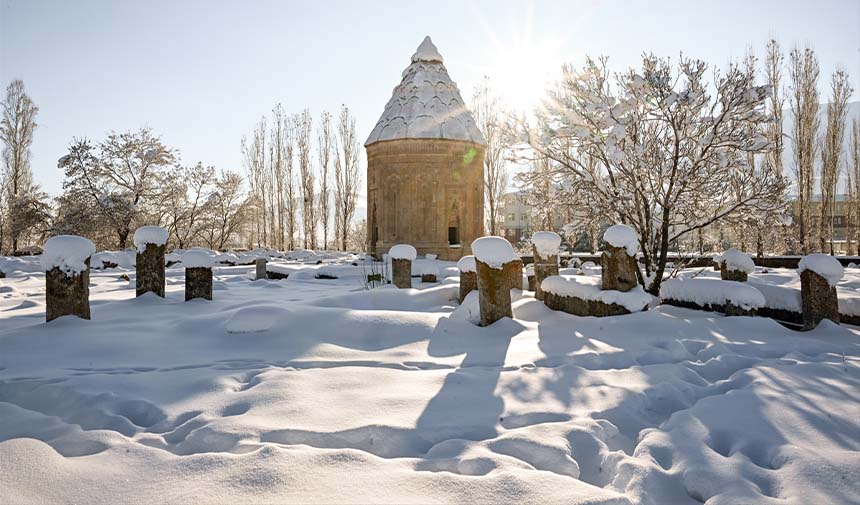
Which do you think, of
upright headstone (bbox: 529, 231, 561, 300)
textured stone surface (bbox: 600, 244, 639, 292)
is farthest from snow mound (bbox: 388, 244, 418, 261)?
textured stone surface (bbox: 600, 244, 639, 292)

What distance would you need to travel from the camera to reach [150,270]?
7.19 m

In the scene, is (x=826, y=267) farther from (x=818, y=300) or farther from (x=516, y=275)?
(x=516, y=275)

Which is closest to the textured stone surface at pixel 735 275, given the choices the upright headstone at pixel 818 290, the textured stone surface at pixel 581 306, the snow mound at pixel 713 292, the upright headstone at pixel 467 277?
the snow mound at pixel 713 292

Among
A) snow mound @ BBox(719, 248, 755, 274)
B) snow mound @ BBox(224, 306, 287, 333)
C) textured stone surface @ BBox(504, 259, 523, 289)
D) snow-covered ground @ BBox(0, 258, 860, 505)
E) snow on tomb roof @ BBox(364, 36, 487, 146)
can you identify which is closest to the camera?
snow-covered ground @ BBox(0, 258, 860, 505)

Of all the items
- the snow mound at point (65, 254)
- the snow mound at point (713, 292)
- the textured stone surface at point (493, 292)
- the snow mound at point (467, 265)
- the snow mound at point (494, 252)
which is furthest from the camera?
the snow mound at point (467, 265)

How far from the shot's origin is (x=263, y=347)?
4613mm

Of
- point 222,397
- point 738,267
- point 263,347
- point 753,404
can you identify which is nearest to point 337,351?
point 263,347

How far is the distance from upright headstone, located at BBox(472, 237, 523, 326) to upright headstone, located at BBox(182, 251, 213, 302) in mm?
4056

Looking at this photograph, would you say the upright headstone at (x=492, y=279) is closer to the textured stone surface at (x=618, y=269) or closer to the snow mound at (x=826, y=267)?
the textured stone surface at (x=618, y=269)

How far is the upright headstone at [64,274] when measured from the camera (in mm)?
5251

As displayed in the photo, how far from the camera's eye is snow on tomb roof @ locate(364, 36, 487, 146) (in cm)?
1822

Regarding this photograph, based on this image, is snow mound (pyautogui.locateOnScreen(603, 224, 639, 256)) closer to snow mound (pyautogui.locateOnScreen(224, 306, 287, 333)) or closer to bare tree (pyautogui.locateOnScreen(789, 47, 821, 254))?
snow mound (pyautogui.locateOnScreen(224, 306, 287, 333))

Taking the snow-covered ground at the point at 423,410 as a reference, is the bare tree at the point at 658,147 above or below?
Answer: above

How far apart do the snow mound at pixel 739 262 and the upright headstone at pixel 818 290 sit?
2006mm
